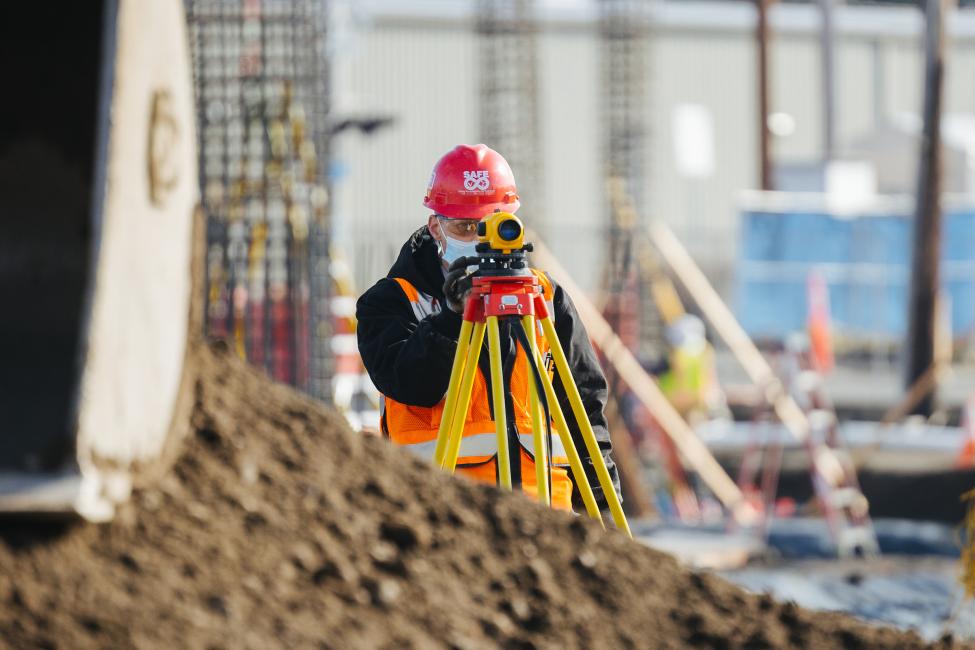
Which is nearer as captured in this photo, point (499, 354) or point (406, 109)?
point (499, 354)

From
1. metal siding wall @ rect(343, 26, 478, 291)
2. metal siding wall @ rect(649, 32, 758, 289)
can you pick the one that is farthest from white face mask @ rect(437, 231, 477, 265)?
metal siding wall @ rect(649, 32, 758, 289)

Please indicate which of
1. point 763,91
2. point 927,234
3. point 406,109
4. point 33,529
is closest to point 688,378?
point 927,234

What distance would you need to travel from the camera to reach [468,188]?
4.59 m

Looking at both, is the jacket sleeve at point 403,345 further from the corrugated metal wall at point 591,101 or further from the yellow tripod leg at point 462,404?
the corrugated metal wall at point 591,101

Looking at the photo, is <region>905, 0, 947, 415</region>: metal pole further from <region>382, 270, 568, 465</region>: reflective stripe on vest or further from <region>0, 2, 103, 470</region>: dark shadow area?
<region>0, 2, 103, 470</region>: dark shadow area

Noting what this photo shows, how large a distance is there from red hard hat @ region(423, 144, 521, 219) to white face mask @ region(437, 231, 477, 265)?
0.07 meters

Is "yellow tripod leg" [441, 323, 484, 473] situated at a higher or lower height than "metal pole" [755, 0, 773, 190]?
lower

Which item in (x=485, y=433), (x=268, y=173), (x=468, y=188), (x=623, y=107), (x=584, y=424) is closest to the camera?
(x=584, y=424)

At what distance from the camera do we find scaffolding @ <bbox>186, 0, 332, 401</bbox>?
10758 mm

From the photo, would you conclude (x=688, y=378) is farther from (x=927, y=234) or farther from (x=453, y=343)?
(x=453, y=343)

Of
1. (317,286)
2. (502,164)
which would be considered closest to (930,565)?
(317,286)

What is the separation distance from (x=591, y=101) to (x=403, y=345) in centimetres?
3528

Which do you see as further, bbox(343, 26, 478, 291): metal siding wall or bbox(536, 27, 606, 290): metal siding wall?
bbox(536, 27, 606, 290): metal siding wall

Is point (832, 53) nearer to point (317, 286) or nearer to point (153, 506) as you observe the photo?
point (317, 286)
